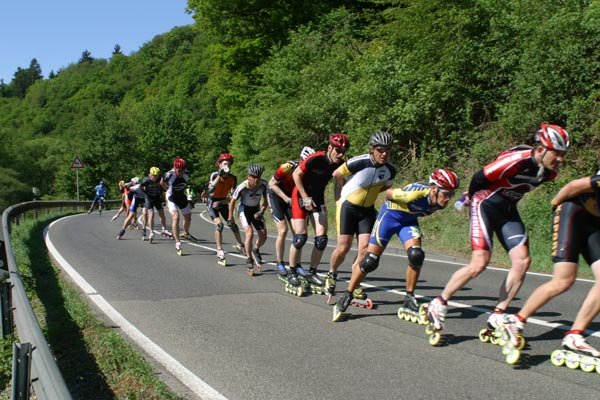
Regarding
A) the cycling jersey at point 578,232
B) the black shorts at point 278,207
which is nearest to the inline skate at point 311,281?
the black shorts at point 278,207

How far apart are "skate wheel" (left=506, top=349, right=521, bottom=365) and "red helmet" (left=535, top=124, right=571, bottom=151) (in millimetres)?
1795

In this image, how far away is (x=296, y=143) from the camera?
84.6 ft

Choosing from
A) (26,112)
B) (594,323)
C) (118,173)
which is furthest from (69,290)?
(26,112)

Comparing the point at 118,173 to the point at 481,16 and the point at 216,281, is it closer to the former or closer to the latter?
the point at 481,16

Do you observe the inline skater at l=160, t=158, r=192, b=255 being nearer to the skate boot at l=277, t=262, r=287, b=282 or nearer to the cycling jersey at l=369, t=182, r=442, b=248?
the skate boot at l=277, t=262, r=287, b=282

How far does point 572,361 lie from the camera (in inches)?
198

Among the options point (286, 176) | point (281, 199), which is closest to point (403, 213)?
point (286, 176)

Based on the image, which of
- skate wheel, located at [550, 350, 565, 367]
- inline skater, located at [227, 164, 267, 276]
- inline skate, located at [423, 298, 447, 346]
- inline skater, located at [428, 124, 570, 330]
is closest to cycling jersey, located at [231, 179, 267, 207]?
inline skater, located at [227, 164, 267, 276]

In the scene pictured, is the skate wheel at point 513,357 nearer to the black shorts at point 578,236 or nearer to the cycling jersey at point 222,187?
the black shorts at point 578,236

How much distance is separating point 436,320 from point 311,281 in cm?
360

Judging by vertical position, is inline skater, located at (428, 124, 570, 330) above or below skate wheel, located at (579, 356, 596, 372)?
above

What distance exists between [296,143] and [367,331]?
19714 millimetres

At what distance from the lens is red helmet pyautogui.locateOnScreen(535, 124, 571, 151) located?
5.11m

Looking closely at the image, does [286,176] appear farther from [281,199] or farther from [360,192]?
[360,192]
